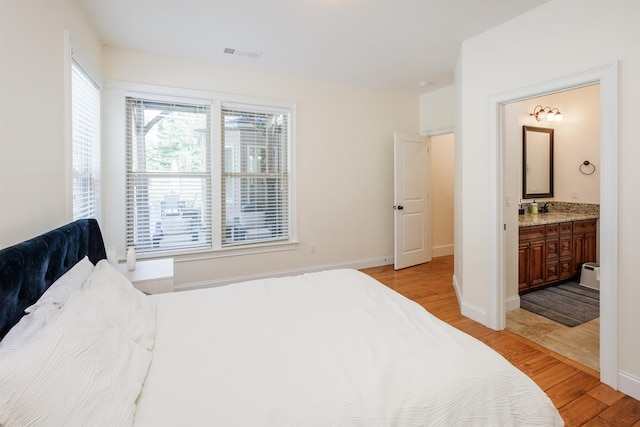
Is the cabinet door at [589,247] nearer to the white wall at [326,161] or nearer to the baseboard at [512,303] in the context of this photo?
Result: the baseboard at [512,303]

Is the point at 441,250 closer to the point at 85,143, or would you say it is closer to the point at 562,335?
the point at 562,335

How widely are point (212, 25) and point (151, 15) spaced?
1.61ft

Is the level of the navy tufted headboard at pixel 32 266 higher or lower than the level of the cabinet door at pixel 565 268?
higher

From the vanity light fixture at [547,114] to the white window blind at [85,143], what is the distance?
5.17 m

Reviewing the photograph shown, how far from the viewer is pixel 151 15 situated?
267 cm

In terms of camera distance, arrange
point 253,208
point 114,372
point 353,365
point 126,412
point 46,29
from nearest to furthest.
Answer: point 126,412
point 114,372
point 353,365
point 46,29
point 253,208

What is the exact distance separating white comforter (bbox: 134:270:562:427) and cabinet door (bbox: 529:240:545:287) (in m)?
2.64

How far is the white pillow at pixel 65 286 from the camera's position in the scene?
1.32 m

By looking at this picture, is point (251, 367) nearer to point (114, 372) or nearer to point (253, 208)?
point (114, 372)

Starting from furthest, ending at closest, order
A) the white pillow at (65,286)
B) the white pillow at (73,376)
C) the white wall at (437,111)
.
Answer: the white wall at (437,111), the white pillow at (65,286), the white pillow at (73,376)

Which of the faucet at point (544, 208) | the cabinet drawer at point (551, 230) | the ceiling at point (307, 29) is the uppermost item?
the ceiling at point (307, 29)

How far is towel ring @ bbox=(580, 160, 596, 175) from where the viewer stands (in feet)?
14.0

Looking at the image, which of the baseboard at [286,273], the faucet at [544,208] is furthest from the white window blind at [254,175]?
the faucet at [544,208]

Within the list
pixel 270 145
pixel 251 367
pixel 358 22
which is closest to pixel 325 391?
pixel 251 367
